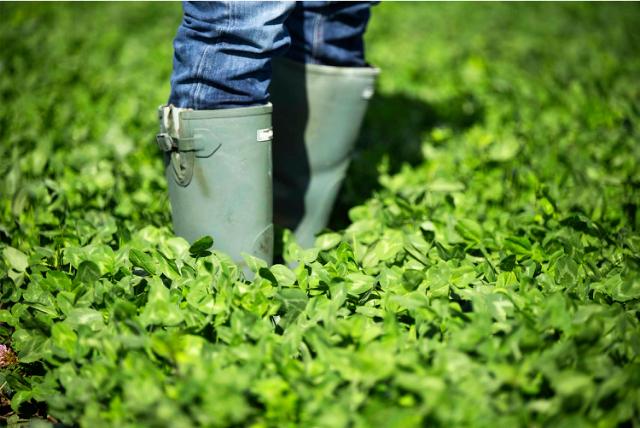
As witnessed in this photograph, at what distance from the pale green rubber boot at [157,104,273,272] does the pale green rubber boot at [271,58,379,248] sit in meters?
0.33

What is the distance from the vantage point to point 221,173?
1.39 meters

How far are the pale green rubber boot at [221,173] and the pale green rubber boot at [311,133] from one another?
335mm

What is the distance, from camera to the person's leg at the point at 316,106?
5.51ft

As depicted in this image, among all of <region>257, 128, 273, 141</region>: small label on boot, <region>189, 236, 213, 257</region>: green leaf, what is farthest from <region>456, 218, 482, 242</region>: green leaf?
<region>189, 236, 213, 257</region>: green leaf

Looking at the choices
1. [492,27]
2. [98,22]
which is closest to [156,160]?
[98,22]

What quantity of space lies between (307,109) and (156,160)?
73cm

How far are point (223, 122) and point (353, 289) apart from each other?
48cm

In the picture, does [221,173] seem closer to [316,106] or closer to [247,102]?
[247,102]

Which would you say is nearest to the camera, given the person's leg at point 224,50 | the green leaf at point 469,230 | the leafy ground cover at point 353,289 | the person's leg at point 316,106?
the leafy ground cover at point 353,289

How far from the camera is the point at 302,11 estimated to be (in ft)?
5.40

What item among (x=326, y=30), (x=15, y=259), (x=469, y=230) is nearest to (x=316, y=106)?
(x=326, y=30)

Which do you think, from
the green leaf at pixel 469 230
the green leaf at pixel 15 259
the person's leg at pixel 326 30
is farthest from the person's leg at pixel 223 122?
the green leaf at pixel 469 230

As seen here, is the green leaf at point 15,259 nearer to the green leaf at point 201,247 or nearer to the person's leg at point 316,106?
the green leaf at point 201,247

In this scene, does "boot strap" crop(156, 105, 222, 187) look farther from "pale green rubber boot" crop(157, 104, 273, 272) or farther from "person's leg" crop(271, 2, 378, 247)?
"person's leg" crop(271, 2, 378, 247)
